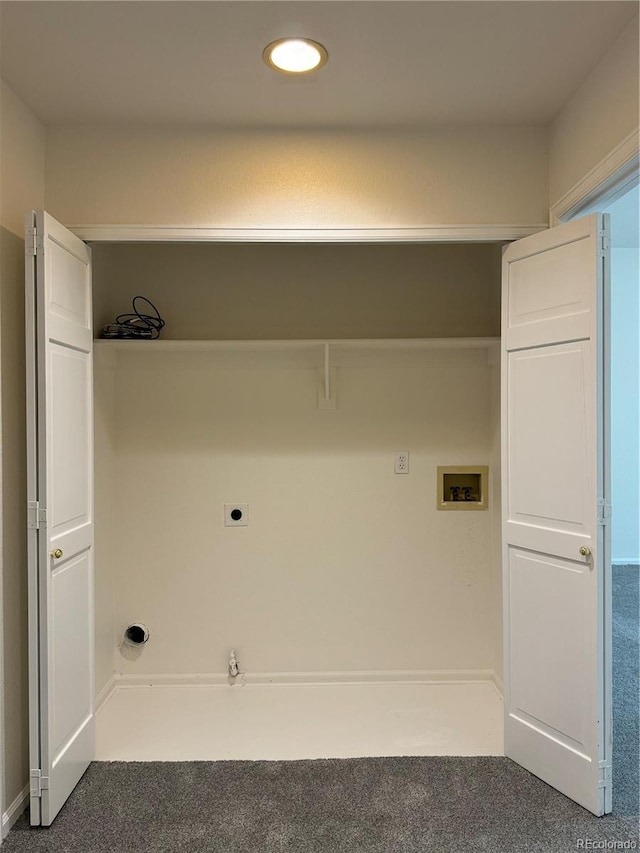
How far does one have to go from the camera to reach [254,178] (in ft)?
7.62

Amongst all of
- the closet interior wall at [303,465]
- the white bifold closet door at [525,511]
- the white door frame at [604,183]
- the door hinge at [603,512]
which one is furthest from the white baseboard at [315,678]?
the white door frame at [604,183]

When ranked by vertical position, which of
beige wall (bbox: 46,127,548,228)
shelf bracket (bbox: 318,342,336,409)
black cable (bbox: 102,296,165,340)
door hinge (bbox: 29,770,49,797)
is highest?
beige wall (bbox: 46,127,548,228)

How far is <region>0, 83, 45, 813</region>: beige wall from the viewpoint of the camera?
6.56 feet

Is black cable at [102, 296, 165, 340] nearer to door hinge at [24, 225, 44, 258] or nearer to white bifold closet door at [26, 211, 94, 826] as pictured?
white bifold closet door at [26, 211, 94, 826]

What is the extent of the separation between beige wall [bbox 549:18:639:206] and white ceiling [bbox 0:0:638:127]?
0.05 metres

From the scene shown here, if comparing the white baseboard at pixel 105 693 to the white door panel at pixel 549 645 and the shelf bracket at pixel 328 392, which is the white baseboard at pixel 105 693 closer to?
the shelf bracket at pixel 328 392

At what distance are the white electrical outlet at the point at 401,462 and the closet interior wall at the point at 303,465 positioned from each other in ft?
0.12

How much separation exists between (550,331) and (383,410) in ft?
3.57

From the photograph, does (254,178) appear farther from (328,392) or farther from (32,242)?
(328,392)

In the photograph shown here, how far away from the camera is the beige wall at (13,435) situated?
2.00m

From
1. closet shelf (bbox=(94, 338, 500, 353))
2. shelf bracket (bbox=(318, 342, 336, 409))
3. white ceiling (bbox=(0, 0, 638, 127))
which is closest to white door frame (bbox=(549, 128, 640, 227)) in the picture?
white ceiling (bbox=(0, 0, 638, 127))

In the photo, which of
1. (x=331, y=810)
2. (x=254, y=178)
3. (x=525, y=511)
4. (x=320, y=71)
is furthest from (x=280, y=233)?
(x=331, y=810)

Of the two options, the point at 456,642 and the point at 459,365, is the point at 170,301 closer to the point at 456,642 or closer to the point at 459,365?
the point at 459,365

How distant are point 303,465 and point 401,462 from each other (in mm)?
527
